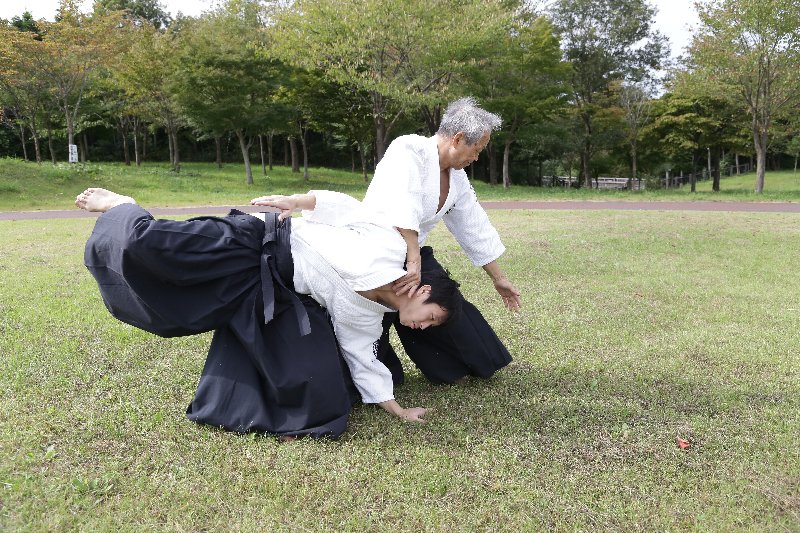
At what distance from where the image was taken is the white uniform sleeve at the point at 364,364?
3781 millimetres

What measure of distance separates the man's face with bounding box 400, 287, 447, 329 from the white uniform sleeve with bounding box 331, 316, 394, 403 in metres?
0.24

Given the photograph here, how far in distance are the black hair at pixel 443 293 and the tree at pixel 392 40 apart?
1910 cm

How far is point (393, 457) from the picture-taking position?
3307 millimetres

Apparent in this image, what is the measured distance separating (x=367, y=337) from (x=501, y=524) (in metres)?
1.43

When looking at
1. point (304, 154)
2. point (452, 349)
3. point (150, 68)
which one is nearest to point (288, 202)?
point (452, 349)

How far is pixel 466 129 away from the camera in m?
A: 3.66

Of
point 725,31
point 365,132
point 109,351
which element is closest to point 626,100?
point 725,31

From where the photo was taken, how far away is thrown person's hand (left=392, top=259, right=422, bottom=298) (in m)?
3.48

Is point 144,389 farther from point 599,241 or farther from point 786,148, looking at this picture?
point 786,148

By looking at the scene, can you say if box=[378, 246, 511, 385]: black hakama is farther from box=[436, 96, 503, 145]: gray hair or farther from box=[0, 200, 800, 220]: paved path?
box=[0, 200, 800, 220]: paved path

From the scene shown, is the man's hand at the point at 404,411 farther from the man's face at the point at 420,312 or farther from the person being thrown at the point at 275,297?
the man's face at the point at 420,312

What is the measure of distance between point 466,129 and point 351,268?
41.8 inches

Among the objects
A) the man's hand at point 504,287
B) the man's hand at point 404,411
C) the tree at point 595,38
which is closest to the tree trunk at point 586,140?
the tree at point 595,38

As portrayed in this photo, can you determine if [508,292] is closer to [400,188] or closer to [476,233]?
[476,233]
